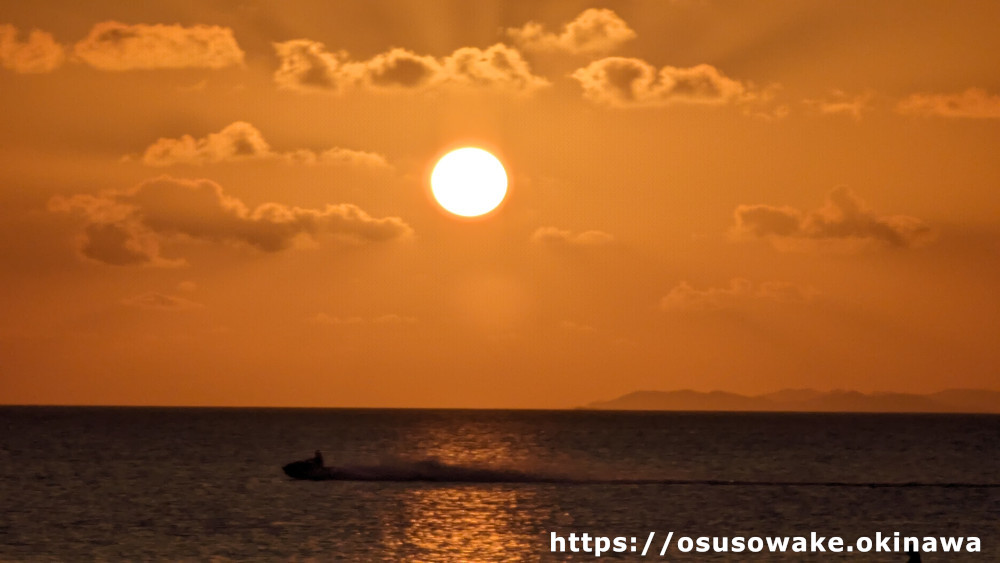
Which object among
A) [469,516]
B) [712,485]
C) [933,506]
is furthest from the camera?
[712,485]

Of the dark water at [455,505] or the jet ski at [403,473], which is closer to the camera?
the dark water at [455,505]

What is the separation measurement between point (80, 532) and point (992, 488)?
84613 mm

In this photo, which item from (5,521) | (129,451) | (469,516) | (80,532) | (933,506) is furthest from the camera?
(129,451)

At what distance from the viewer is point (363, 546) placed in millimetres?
64438

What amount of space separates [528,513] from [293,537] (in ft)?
69.3

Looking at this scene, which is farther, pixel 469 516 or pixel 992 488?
pixel 992 488

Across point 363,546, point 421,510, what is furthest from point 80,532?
point 421,510

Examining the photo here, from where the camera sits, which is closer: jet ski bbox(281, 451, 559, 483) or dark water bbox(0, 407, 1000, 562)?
dark water bbox(0, 407, 1000, 562)

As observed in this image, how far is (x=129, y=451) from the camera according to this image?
541 feet

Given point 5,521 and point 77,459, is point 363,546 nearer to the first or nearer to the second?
point 5,521

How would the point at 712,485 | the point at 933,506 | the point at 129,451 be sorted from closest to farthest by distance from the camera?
the point at 933,506
the point at 712,485
the point at 129,451

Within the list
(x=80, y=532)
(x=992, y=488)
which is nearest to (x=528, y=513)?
(x=80, y=532)

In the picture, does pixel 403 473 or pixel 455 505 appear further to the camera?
pixel 403 473

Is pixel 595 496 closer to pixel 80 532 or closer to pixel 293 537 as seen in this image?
pixel 293 537
